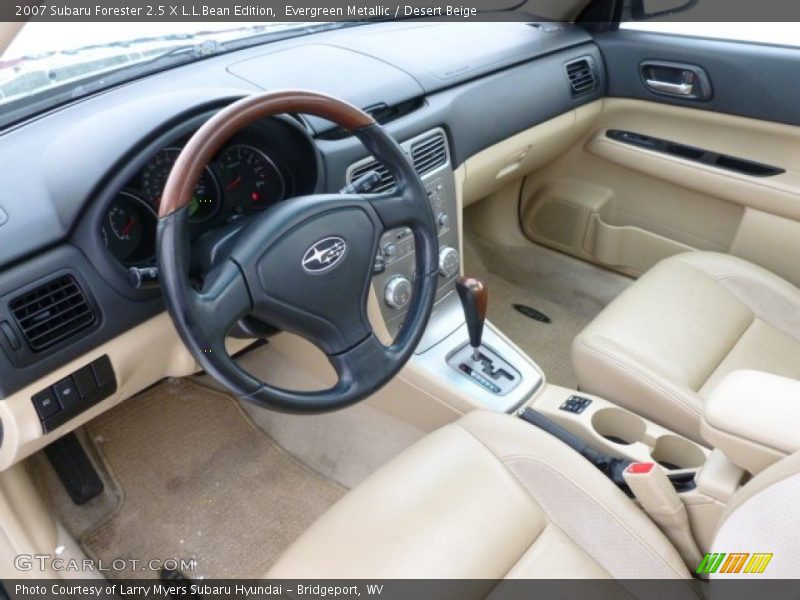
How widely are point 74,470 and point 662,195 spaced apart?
1.82 m

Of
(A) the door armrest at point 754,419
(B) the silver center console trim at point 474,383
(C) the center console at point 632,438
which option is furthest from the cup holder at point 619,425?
(A) the door armrest at point 754,419

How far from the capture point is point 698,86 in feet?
6.27

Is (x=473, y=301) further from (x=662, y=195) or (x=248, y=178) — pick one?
(x=662, y=195)

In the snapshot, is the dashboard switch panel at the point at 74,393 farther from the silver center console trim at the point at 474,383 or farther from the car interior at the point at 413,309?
the silver center console trim at the point at 474,383

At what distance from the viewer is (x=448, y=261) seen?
5.34 feet

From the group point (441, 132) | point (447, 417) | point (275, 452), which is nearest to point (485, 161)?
point (441, 132)

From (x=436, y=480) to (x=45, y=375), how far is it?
0.61 metres

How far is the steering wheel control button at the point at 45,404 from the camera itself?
3.27 feet

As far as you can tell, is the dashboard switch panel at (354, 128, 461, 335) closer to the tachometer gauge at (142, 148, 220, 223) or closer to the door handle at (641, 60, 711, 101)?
the tachometer gauge at (142, 148, 220, 223)

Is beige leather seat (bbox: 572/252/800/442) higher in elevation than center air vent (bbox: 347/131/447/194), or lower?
lower

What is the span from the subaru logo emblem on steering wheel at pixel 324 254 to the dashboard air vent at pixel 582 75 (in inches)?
49.9

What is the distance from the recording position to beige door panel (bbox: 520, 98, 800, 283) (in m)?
1.87

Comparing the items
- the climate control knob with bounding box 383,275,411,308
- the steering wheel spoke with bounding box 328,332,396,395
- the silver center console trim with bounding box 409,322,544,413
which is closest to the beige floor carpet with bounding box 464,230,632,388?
the silver center console trim with bounding box 409,322,544,413

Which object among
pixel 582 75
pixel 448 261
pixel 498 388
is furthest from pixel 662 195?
pixel 498 388
